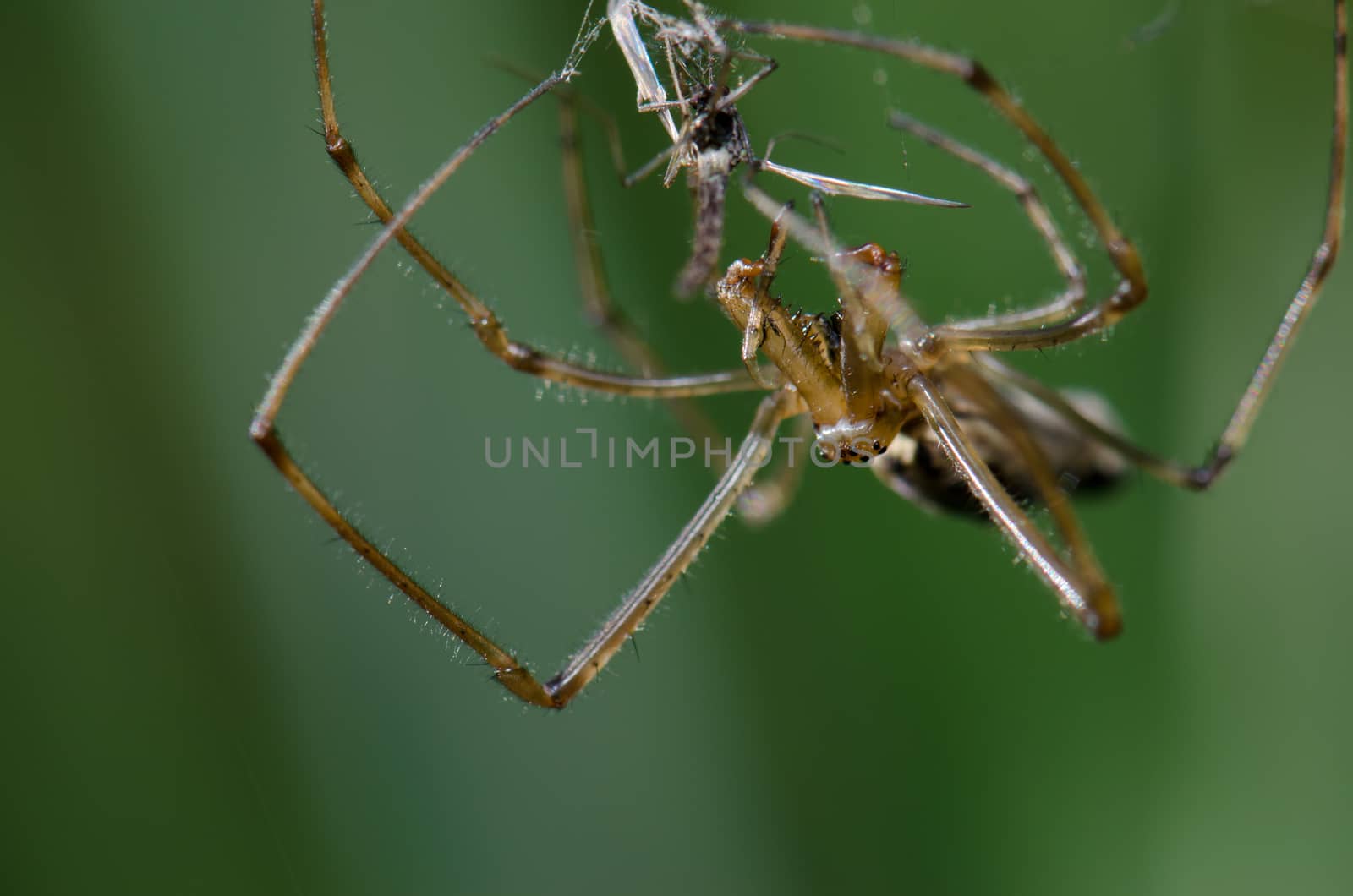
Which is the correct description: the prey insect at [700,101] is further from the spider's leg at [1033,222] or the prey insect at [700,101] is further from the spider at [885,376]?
the spider's leg at [1033,222]

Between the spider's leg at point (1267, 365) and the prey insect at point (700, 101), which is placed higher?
the prey insect at point (700, 101)

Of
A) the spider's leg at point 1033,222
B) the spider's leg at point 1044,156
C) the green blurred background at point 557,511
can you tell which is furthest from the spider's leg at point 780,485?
the spider's leg at point 1044,156

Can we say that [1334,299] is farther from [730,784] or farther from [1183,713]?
[730,784]

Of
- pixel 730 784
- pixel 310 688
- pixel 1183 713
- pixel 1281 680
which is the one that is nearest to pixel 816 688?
pixel 730 784

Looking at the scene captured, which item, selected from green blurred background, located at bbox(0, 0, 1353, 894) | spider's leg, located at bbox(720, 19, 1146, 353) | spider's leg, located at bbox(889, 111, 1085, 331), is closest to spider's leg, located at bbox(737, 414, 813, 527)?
green blurred background, located at bbox(0, 0, 1353, 894)

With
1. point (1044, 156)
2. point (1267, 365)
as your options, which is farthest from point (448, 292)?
point (1267, 365)

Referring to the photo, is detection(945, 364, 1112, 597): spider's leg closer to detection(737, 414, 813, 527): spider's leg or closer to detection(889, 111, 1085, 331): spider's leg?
detection(889, 111, 1085, 331): spider's leg
